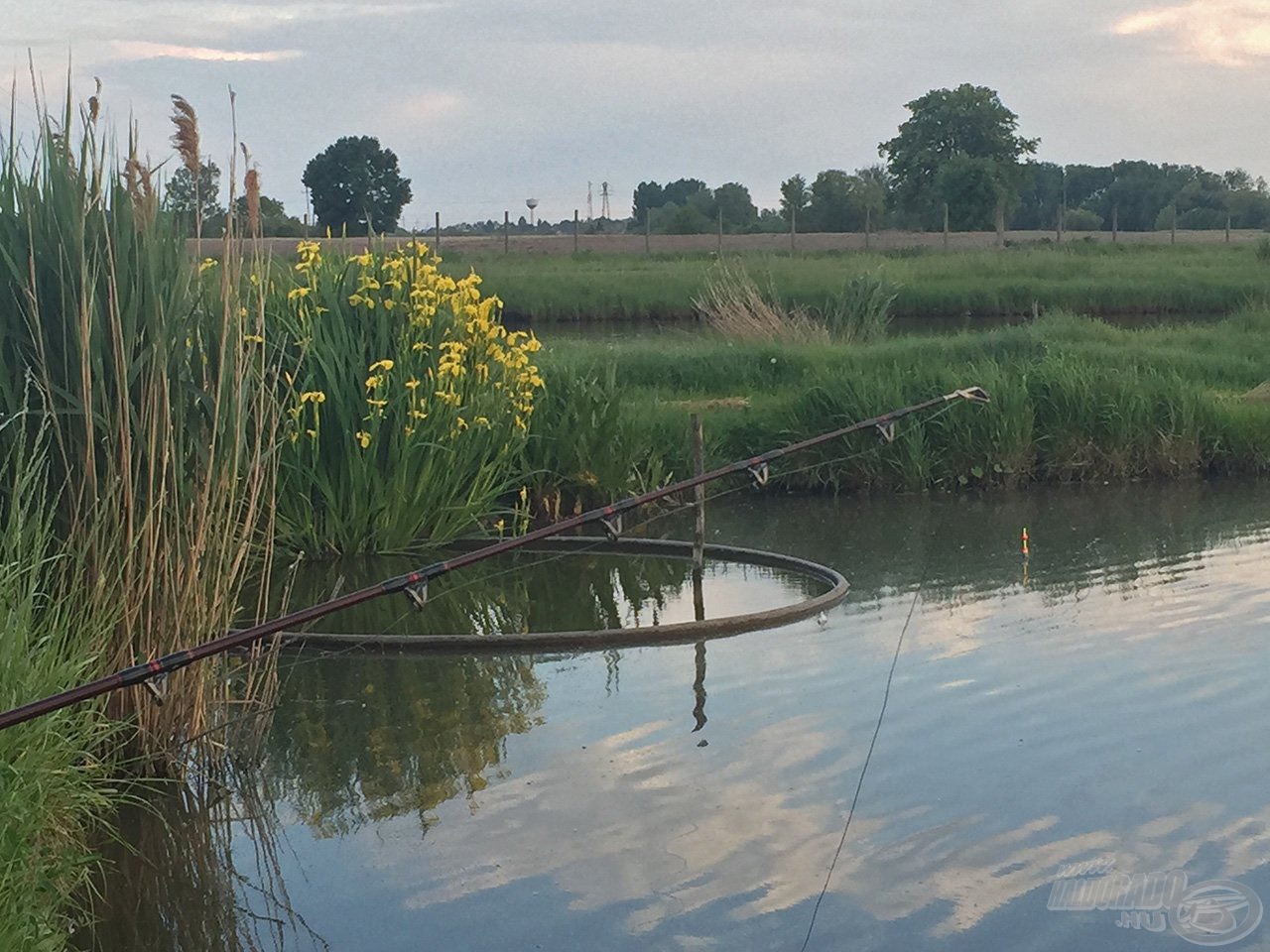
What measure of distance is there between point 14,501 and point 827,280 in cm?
2889

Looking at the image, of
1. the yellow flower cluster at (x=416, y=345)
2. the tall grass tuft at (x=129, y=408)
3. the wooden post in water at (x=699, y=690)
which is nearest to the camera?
the tall grass tuft at (x=129, y=408)

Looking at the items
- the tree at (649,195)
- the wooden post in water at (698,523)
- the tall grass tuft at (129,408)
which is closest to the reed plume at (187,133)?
the tall grass tuft at (129,408)

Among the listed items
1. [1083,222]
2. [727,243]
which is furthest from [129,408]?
[1083,222]

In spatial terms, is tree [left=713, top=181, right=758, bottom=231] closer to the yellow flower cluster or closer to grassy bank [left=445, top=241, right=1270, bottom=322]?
grassy bank [left=445, top=241, right=1270, bottom=322]

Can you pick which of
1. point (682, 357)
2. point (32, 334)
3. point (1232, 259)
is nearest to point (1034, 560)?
point (32, 334)

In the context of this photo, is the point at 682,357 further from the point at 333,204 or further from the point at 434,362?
the point at 333,204

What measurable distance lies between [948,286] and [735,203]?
48.1 m

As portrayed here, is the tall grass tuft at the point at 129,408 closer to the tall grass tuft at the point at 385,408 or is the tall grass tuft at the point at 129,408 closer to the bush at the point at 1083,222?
the tall grass tuft at the point at 385,408

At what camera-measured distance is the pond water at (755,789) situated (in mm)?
4887

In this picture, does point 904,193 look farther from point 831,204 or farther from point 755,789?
point 755,789

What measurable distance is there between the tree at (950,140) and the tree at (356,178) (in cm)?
2134

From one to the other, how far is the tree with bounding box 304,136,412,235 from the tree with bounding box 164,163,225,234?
59622mm

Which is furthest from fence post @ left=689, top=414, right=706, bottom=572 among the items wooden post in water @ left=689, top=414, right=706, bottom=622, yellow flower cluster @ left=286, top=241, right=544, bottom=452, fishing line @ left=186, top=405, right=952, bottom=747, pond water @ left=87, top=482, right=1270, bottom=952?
yellow flower cluster @ left=286, top=241, right=544, bottom=452

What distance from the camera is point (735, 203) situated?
80625 mm
